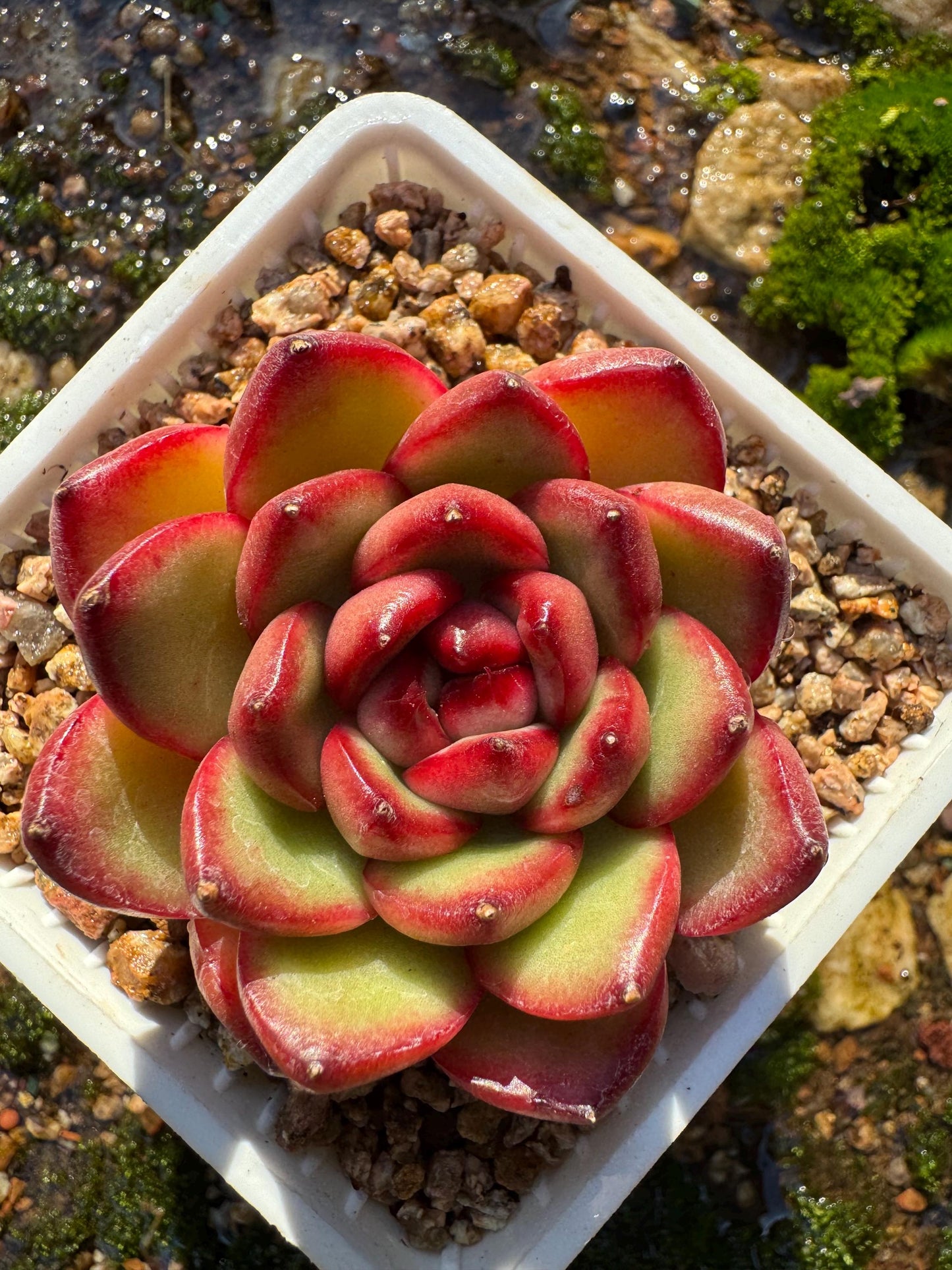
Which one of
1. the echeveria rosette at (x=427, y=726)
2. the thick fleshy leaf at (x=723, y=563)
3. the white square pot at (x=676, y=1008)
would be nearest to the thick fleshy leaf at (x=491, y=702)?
the echeveria rosette at (x=427, y=726)

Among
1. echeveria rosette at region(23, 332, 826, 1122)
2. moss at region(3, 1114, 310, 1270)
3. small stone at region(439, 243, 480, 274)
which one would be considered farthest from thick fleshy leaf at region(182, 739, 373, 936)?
moss at region(3, 1114, 310, 1270)

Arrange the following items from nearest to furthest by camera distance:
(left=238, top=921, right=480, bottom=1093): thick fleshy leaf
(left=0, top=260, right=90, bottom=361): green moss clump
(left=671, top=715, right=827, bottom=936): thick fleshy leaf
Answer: (left=238, top=921, right=480, bottom=1093): thick fleshy leaf < (left=671, top=715, right=827, bottom=936): thick fleshy leaf < (left=0, top=260, right=90, bottom=361): green moss clump

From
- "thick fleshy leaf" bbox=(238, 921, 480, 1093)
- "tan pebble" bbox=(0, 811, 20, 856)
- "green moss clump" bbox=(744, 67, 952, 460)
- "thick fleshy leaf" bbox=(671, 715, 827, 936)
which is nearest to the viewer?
"thick fleshy leaf" bbox=(238, 921, 480, 1093)

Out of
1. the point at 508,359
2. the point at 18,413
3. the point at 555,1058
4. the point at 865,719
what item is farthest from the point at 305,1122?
the point at 18,413

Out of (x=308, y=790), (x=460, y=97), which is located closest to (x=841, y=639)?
(x=308, y=790)

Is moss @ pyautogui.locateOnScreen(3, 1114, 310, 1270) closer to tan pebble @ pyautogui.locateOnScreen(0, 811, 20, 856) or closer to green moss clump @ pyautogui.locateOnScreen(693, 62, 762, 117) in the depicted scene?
tan pebble @ pyautogui.locateOnScreen(0, 811, 20, 856)

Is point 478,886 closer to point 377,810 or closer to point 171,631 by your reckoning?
point 377,810

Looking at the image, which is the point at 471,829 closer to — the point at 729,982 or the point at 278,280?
the point at 729,982
